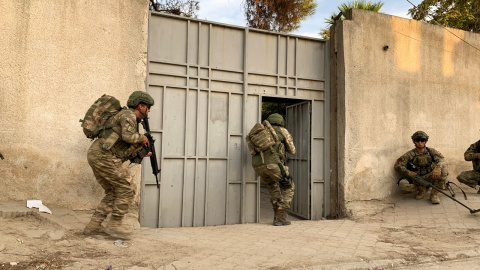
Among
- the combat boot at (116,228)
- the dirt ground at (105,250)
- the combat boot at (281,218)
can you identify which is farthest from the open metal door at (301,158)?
the combat boot at (116,228)

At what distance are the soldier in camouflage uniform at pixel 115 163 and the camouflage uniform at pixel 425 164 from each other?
15.4 feet

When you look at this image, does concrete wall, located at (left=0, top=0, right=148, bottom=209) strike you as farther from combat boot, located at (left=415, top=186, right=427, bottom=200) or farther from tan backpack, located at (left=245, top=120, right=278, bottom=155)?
combat boot, located at (left=415, top=186, right=427, bottom=200)

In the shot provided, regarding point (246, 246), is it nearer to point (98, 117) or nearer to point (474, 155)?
point (98, 117)

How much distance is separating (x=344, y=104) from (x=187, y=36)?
2923mm

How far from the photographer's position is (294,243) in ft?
15.0

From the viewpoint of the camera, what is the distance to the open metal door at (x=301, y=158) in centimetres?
683

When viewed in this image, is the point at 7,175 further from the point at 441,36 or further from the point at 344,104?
the point at 441,36

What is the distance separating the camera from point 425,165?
657 cm

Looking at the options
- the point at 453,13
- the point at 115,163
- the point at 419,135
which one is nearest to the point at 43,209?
the point at 115,163

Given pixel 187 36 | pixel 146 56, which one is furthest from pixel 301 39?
pixel 146 56

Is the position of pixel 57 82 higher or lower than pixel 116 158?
higher

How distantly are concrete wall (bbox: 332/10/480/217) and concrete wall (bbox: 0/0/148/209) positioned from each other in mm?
3587

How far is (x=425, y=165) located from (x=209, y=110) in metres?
3.89

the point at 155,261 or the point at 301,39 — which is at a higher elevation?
the point at 301,39
